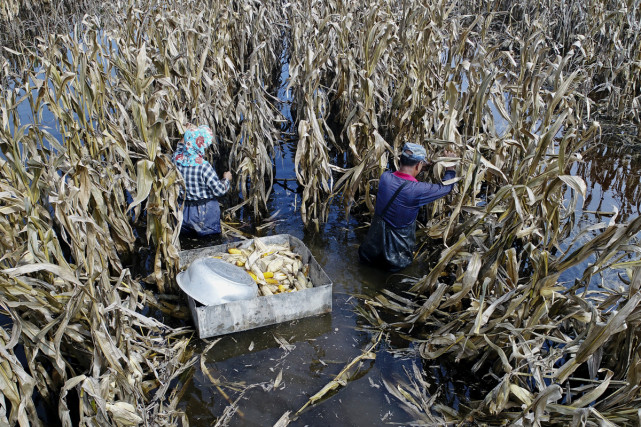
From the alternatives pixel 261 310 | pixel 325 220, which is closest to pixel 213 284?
pixel 261 310

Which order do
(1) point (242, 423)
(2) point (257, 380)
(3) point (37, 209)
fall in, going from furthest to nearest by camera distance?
(2) point (257, 380) → (1) point (242, 423) → (3) point (37, 209)

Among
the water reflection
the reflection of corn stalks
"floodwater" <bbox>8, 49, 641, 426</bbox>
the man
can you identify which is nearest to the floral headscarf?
the reflection of corn stalks

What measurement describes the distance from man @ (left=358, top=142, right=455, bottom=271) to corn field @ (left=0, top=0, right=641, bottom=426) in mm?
211

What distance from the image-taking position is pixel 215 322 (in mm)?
3742

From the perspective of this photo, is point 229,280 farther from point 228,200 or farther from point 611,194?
point 611,194

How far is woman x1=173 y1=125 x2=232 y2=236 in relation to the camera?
4637 mm

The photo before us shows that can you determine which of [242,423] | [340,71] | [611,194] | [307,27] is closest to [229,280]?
[242,423]

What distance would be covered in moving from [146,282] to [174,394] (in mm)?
1243

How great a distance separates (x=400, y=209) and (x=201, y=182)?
6.14 feet

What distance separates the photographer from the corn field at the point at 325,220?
2680 mm

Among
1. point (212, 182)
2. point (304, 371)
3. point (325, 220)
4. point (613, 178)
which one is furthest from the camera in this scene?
point (613, 178)

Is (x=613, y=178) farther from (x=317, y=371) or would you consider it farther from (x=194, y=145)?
(x=194, y=145)

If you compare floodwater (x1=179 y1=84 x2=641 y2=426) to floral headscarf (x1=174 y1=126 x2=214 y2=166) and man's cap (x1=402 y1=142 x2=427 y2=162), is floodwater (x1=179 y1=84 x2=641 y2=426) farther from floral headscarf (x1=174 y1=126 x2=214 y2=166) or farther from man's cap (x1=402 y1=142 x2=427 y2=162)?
floral headscarf (x1=174 y1=126 x2=214 y2=166)

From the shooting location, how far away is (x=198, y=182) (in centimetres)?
478
